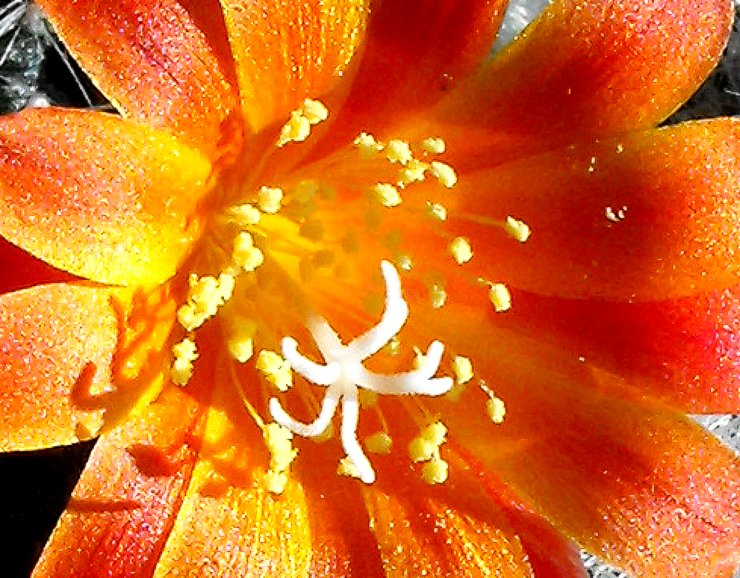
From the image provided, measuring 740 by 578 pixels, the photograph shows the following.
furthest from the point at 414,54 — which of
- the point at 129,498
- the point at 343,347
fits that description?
the point at 129,498

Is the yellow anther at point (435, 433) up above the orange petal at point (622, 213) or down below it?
below

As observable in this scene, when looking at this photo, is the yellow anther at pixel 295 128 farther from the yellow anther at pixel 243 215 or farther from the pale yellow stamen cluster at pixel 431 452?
the pale yellow stamen cluster at pixel 431 452

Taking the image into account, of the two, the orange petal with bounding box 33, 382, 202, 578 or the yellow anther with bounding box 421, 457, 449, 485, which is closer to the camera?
the orange petal with bounding box 33, 382, 202, 578

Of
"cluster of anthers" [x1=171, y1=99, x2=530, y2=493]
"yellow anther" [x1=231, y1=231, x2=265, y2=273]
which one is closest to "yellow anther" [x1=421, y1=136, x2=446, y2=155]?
"cluster of anthers" [x1=171, y1=99, x2=530, y2=493]

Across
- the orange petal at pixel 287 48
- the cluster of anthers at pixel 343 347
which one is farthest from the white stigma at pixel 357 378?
the orange petal at pixel 287 48

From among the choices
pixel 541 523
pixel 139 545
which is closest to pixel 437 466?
pixel 541 523

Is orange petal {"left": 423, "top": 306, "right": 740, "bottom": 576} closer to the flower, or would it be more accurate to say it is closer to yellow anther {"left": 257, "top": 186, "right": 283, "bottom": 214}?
the flower

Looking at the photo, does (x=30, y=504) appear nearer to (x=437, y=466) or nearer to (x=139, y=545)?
(x=139, y=545)
